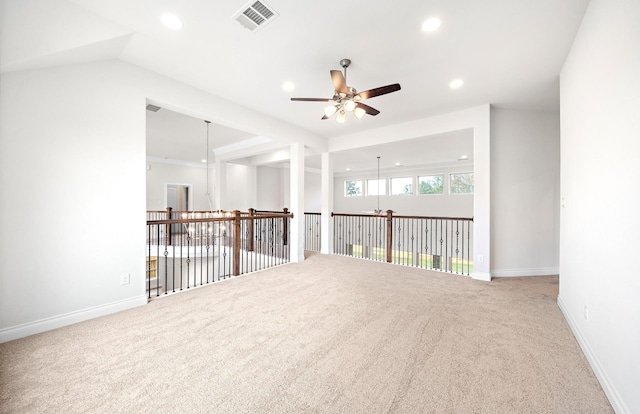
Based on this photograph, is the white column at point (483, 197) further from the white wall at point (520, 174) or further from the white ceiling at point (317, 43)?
the white ceiling at point (317, 43)

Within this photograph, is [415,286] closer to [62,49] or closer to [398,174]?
[62,49]

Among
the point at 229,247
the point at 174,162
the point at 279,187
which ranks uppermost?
the point at 174,162

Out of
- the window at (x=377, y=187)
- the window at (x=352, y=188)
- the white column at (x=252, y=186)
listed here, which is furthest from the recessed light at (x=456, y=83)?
the window at (x=352, y=188)

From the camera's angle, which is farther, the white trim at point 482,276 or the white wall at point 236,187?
the white wall at point 236,187

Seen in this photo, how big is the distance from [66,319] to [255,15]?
3383 mm

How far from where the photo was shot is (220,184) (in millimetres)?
7789

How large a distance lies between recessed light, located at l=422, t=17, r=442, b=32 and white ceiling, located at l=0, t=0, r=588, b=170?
0.17 feet

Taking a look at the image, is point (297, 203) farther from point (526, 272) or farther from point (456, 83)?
point (526, 272)

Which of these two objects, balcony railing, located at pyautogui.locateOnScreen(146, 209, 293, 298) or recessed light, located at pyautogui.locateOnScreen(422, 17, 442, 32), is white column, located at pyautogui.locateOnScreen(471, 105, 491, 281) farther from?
balcony railing, located at pyautogui.locateOnScreen(146, 209, 293, 298)

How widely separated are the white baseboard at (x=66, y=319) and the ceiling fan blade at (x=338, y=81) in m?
3.28

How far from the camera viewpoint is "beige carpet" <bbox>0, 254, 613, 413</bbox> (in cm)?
146

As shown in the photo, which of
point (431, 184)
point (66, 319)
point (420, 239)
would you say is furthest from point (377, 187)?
point (66, 319)

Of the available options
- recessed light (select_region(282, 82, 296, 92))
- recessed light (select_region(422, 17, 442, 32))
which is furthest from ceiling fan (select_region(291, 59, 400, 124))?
recessed light (select_region(282, 82, 296, 92))

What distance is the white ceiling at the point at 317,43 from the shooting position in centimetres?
201
